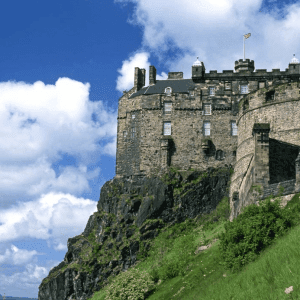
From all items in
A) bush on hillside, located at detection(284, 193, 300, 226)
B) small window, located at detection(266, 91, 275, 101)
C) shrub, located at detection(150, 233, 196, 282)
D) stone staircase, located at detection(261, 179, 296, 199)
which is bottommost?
shrub, located at detection(150, 233, 196, 282)

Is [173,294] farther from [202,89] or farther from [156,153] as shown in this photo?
[202,89]

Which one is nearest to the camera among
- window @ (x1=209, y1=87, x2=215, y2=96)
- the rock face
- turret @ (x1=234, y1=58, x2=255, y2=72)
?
the rock face

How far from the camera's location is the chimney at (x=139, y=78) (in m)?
60.2

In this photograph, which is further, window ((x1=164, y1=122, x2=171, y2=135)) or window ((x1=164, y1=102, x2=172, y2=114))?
window ((x1=164, y1=102, x2=172, y2=114))

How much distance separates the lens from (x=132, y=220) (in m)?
53.8

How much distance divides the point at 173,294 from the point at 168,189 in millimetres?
22955

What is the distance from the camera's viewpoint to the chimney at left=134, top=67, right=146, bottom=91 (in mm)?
60219

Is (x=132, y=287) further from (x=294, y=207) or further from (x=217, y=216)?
(x=217, y=216)

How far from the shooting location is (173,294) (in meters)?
30.9

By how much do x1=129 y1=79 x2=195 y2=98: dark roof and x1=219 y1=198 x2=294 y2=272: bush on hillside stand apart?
33.2m

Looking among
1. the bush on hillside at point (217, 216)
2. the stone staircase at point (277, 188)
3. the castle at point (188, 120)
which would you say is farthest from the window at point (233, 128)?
the stone staircase at point (277, 188)

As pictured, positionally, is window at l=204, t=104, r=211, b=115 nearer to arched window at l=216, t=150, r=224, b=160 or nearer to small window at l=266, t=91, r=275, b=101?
arched window at l=216, t=150, r=224, b=160

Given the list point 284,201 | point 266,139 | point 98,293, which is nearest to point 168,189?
point 98,293

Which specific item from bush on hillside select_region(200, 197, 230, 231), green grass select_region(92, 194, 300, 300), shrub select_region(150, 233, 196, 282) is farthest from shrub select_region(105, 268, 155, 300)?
bush on hillside select_region(200, 197, 230, 231)
